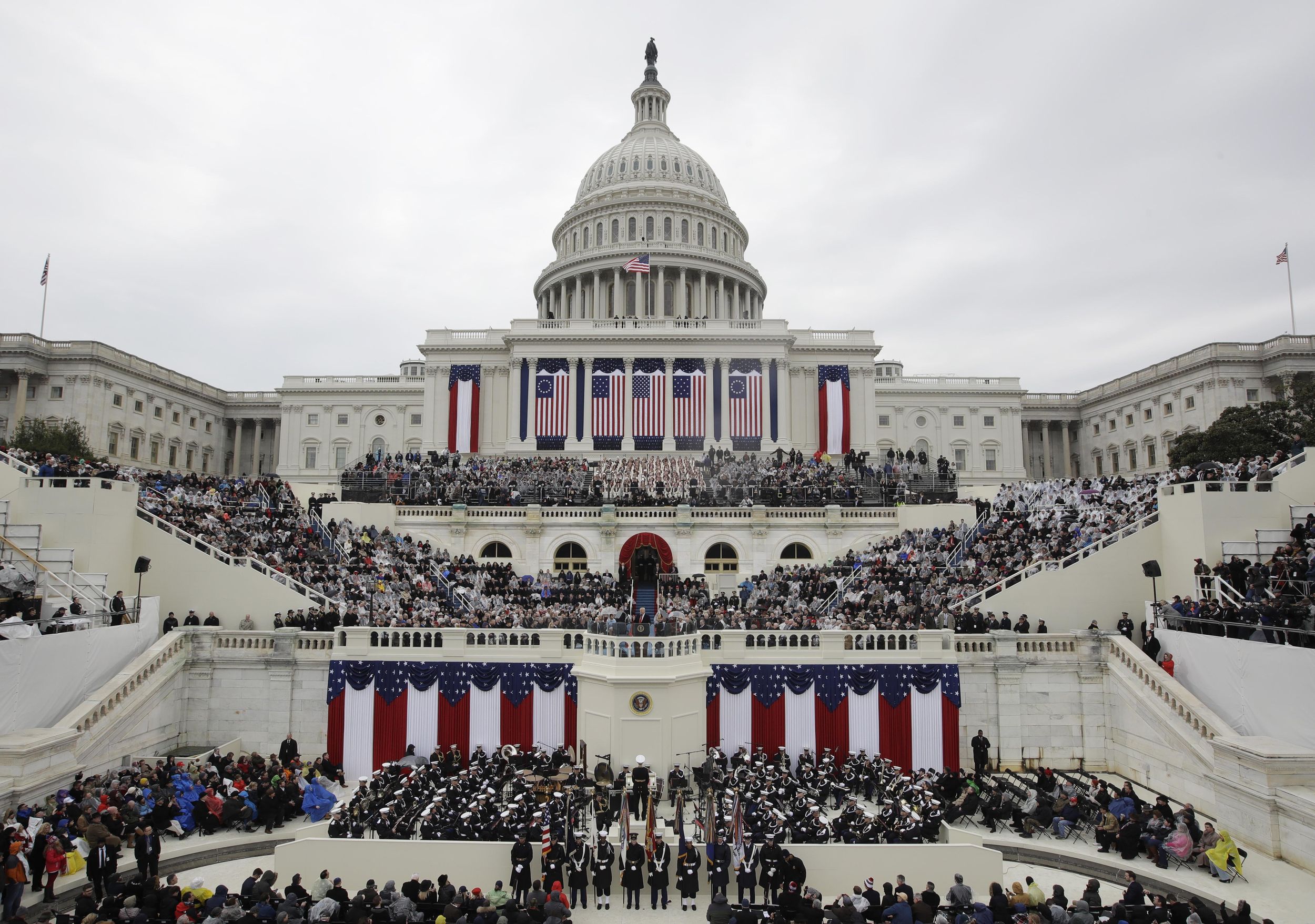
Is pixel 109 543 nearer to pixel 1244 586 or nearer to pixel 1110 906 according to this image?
pixel 1110 906

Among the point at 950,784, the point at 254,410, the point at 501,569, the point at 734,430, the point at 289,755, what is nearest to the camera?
the point at 950,784

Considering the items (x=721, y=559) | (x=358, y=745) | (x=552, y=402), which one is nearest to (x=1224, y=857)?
(x=358, y=745)

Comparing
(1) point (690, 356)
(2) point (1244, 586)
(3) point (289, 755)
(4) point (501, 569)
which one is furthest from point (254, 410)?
(2) point (1244, 586)

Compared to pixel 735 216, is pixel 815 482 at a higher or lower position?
lower

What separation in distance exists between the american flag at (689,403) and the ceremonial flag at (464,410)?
15582mm

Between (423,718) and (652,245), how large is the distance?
65189 millimetres

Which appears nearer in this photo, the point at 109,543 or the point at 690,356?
the point at 109,543

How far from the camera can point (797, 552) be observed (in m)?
43.9

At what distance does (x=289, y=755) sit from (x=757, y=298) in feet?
249

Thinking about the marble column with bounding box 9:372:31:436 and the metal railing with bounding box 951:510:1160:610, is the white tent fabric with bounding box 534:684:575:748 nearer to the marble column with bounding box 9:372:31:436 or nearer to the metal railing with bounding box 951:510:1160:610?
the metal railing with bounding box 951:510:1160:610

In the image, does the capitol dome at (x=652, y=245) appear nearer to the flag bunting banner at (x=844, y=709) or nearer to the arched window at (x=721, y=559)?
the arched window at (x=721, y=559)

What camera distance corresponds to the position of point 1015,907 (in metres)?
15.8

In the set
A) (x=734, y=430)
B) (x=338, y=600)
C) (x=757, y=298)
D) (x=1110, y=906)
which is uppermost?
(x=757, y=298)

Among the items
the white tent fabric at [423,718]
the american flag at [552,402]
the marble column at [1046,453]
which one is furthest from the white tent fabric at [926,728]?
the marble column at [1046,453]
